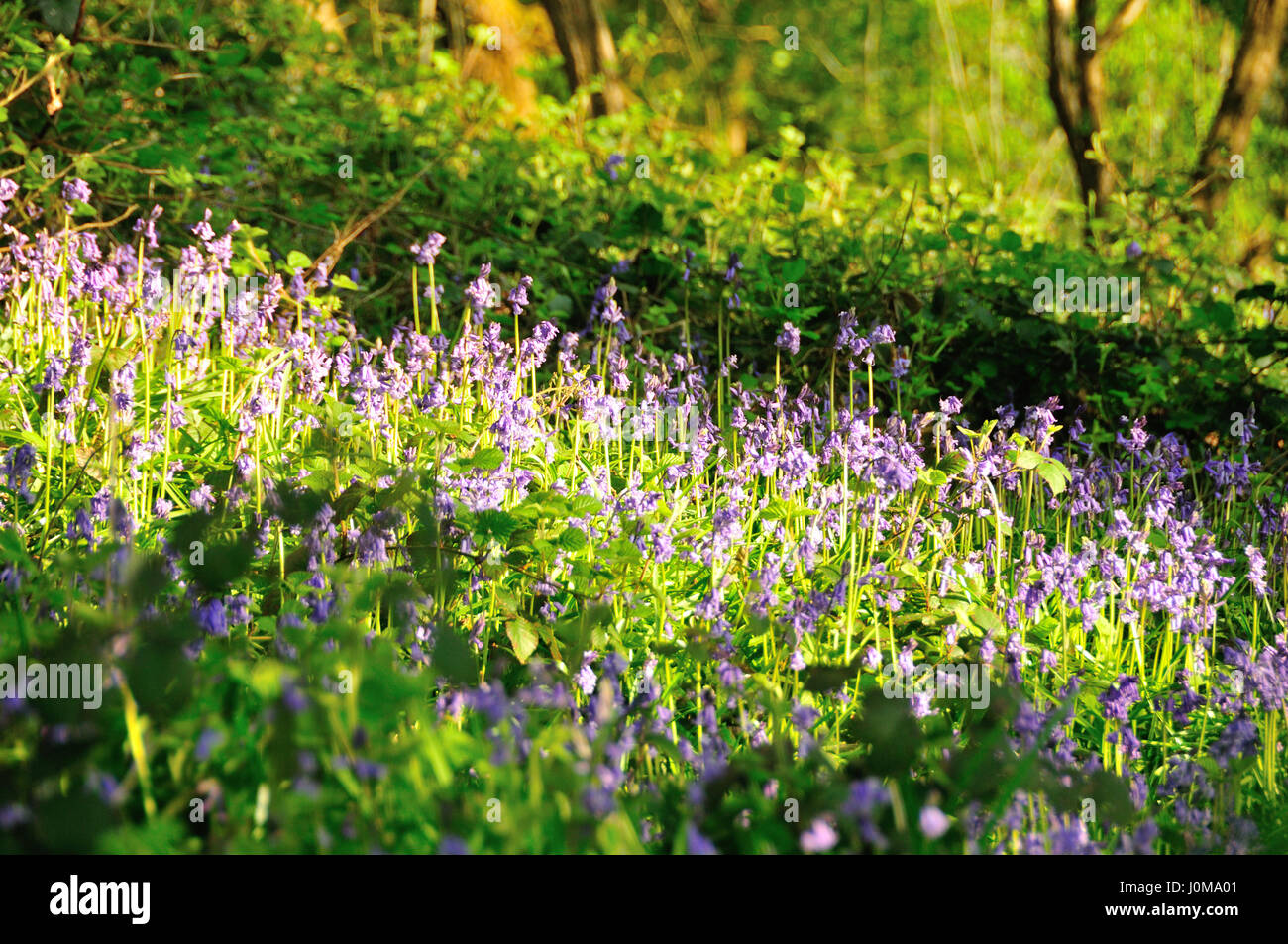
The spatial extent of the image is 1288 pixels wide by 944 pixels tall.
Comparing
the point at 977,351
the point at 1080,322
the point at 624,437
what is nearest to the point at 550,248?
the point at 624,437

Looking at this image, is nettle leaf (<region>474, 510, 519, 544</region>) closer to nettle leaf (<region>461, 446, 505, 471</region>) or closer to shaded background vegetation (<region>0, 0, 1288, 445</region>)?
nettle leaf (<region>461, 446, 505, 471</region>)

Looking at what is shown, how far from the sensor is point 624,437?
13.0ft

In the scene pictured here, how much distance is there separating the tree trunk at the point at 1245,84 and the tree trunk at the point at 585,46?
4991 mm

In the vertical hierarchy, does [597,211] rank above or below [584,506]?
above

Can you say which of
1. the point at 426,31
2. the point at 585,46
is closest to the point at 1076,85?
the point at 585,46

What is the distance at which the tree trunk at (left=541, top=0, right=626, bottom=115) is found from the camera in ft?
34.0

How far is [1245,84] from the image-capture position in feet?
26.2

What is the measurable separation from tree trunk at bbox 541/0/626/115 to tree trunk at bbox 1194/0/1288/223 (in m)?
4.99

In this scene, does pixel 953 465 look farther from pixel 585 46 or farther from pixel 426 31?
pixel 585 46

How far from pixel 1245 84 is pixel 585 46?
5.60 m

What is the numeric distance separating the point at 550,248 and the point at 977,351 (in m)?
2.05

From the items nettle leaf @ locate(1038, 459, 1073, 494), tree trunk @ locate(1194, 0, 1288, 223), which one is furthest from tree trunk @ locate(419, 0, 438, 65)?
nettle leaf @ locate(1038, 459, 1073, 494)

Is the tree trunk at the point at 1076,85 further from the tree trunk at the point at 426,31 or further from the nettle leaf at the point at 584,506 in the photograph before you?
the nettle leaf at the point at 584,506
